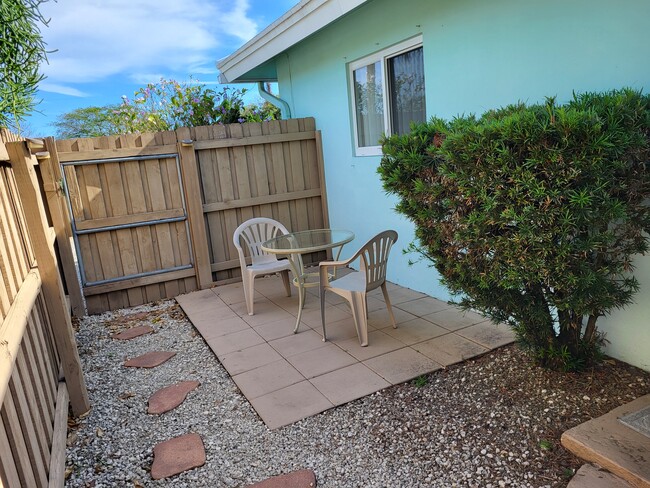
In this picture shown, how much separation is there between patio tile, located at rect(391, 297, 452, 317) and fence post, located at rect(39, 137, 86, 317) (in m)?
3.21

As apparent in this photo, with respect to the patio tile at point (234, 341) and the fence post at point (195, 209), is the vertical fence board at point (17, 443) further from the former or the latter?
the fence post at point (195, 209)

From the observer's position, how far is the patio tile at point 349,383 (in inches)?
111

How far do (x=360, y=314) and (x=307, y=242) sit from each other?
41.8 inches

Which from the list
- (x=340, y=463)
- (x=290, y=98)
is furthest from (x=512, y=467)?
(x=290, y=98)

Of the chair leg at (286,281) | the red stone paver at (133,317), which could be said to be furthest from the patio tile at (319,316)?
the red stone paver at (133,317)

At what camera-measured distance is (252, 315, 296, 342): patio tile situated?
3.88 m

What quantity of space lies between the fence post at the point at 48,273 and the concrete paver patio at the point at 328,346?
3.22ft

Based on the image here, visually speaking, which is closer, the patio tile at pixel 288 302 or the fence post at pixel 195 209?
the patio tile at pixel 288 302

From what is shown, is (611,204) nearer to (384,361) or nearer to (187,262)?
(384,361)

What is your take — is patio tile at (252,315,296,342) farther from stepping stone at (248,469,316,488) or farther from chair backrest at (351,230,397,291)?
stepping stone at (248,469,316,488)

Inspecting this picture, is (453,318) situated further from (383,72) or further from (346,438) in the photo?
(383,72)

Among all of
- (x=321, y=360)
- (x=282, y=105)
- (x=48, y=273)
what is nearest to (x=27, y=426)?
(x=48, y=273)

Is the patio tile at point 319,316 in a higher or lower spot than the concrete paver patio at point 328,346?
lower

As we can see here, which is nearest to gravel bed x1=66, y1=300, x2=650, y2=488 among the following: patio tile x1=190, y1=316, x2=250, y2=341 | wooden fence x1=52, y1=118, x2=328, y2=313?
patio tile x1=190, y1=316, x2=250, y2=341
